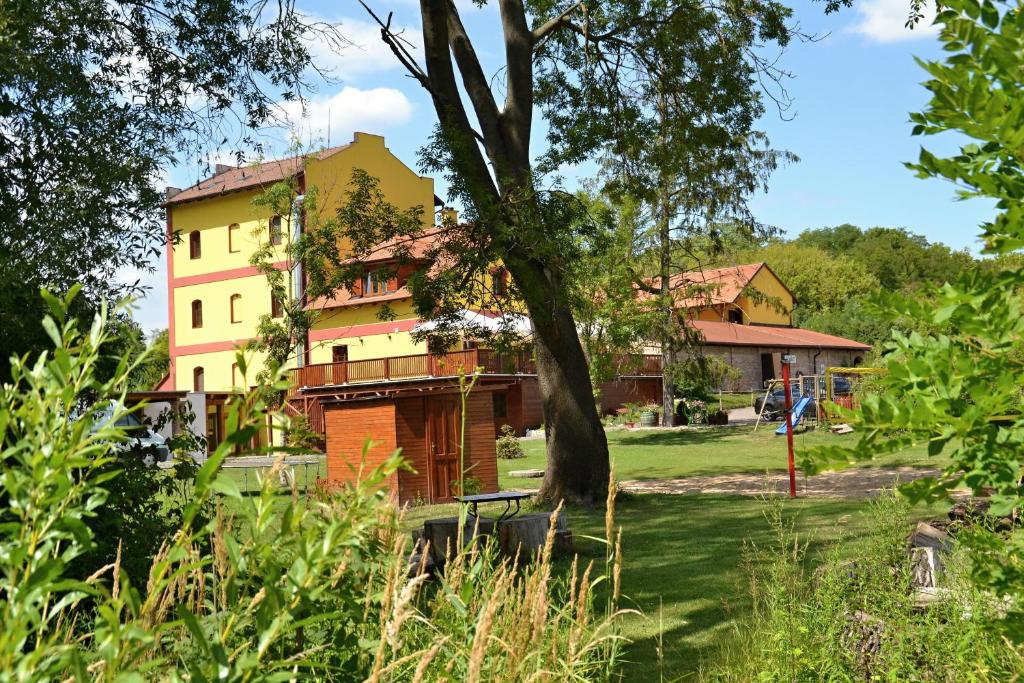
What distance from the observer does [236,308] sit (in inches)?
1780

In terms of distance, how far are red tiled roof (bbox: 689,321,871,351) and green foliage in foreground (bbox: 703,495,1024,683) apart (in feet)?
141

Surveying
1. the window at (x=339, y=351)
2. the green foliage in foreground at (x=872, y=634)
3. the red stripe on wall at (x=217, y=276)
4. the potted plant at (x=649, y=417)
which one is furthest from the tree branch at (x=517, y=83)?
the window at (x=339, y=351)

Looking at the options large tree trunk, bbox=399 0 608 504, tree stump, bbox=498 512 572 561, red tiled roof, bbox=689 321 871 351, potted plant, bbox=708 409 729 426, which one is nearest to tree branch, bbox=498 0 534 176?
large tree trunk, bbox=399 0 608 504

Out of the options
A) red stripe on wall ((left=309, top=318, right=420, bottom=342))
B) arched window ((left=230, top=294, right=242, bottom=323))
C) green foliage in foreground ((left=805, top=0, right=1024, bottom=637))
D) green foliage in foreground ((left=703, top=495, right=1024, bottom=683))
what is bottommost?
green foliage in foreground ((left=703, top=495, right=1024, bottom=683))

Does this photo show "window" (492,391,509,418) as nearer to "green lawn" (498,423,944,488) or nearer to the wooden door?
"green lawn" (498,423,944,488)

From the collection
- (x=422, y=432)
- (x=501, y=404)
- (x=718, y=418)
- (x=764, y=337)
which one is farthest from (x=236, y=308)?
(x=422, y=432)

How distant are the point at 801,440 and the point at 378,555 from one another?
26901 mm

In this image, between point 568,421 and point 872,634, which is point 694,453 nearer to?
point 568,421

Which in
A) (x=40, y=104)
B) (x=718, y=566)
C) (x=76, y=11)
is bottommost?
(x=718, y=566)

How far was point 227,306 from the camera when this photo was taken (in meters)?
45.3

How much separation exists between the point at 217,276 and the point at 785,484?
3412 cm

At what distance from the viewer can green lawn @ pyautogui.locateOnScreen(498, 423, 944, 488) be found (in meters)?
→ 21.1

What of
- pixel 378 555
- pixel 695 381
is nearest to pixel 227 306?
pixel 695 381

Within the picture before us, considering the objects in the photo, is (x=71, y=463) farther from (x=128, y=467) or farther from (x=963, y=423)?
(x=128, y=467)
